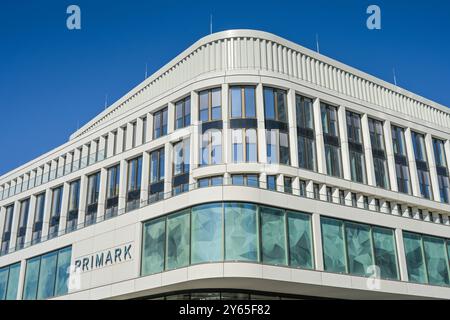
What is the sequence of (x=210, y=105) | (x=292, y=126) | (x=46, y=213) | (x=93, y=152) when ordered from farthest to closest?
(x=93, y=152), (x=46, y=213), (x=292, y=126), (x=210, y=105)

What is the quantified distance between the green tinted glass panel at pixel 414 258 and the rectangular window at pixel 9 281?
96.4ft

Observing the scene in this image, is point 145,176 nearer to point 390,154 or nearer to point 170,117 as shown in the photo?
point 170,117

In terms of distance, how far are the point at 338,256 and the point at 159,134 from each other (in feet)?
52.5

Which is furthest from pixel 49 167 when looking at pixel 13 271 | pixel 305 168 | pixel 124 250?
pixel 305 168

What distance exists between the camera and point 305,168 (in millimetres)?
37844

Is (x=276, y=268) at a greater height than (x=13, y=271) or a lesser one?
lesser

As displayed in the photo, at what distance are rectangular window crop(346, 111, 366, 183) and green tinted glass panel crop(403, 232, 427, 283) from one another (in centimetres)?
561

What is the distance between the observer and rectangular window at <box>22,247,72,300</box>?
3906cm

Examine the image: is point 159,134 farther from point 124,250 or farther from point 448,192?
point 448,192

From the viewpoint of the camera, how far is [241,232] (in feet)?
102

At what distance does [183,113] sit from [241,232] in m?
12.1

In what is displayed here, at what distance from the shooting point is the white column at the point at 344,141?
40.3 m

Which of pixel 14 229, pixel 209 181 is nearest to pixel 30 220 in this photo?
pixel 14 229

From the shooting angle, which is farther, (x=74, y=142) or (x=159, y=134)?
(x=74, y=142)
